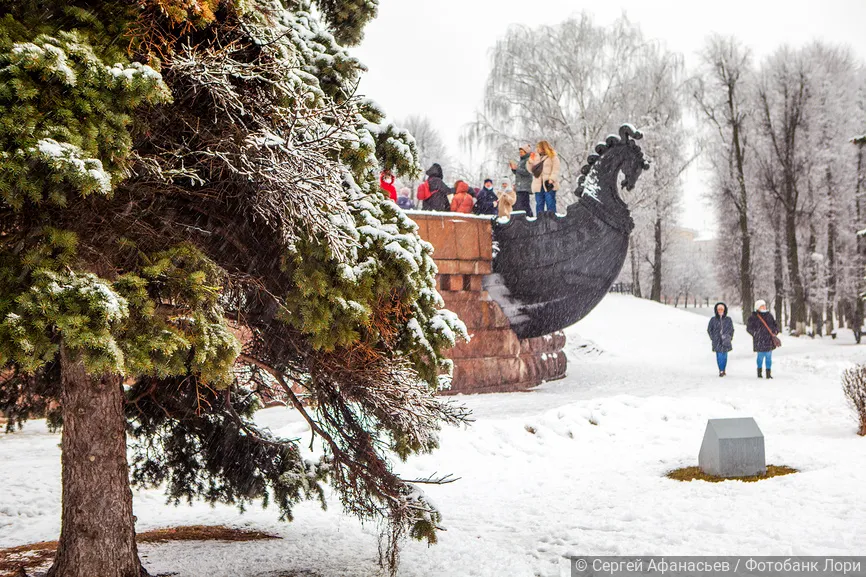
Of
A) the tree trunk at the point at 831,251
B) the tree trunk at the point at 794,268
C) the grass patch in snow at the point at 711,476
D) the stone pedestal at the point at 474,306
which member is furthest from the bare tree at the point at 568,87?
the grass patch in snow at the point at 711,476

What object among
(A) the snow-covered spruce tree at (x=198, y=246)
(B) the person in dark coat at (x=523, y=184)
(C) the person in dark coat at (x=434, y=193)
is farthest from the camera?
(B) the person in dark coat at (x=523, y=184)

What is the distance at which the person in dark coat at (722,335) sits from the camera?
13.8 m

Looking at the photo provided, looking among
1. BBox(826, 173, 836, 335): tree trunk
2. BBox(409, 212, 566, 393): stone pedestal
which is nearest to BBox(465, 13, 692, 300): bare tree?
BBox(826, 173, 836, 335): tree trunk

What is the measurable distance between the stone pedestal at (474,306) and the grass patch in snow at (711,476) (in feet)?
17.4

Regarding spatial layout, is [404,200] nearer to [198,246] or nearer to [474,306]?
[474,306]

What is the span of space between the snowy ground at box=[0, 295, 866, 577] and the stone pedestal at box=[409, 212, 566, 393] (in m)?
0.77

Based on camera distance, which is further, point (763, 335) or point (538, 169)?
point (538, 169)

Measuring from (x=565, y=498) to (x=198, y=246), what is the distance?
157 inches

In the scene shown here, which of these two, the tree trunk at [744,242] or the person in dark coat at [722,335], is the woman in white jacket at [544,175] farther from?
the tree trunk at [744,242]

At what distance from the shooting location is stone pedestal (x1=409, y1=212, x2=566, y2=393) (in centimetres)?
1194

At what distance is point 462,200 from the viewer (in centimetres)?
1330

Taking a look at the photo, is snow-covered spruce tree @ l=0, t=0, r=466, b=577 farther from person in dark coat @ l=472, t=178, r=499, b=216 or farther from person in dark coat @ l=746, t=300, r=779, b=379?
person in dark coat @ l=746, t=300, r=779, b=379

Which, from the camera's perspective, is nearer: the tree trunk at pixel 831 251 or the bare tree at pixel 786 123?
the bare tree at pixel 786 123

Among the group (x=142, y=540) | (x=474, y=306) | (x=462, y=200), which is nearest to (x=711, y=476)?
(x=142, y=540)
